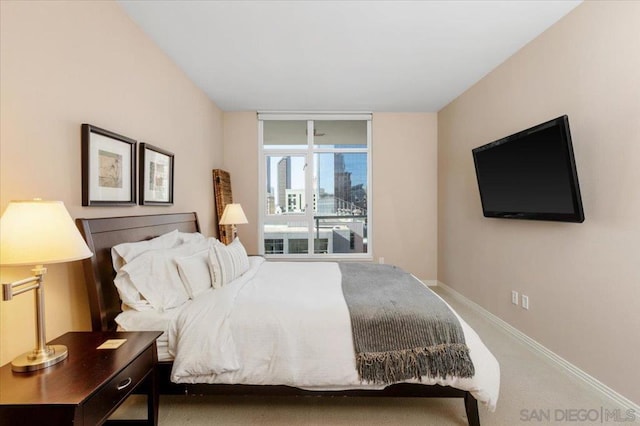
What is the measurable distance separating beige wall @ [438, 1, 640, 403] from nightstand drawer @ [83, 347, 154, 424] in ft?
9.24

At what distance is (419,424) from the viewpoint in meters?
1.82

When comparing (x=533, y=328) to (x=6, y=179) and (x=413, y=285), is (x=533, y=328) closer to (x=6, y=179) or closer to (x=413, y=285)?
(x=413, y=285)

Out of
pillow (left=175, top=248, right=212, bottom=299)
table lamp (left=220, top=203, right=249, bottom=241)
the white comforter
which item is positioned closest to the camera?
the white comforter

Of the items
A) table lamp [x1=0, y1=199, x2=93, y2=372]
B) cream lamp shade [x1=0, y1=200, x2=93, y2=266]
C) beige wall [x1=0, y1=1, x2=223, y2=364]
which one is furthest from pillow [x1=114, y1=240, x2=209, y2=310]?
cream lamp shade [x1=0, y1=200, x2=93, y2=266]

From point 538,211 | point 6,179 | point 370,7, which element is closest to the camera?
point 6,179

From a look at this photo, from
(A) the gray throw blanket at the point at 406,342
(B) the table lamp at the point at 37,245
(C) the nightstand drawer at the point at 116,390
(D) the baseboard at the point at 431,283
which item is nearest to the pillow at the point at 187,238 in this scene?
(C) the nightstand drawer at the point at 116,390

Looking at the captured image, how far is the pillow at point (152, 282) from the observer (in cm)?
183

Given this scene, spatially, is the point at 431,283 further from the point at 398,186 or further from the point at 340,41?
the point at 340,41

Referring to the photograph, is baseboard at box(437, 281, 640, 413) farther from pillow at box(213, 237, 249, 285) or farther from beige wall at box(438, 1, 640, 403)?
pillow at box(213, 237, 249, 285)

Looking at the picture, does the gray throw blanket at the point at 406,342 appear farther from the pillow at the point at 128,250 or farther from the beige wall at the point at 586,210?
the pillow at the point at 128,250

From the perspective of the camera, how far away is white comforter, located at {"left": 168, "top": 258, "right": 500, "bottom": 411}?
170 centimetres

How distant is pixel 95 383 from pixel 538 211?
Result: 3.04 meters

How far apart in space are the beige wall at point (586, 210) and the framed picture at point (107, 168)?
3.32 meters

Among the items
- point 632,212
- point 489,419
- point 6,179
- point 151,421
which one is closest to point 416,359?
point 489,419
